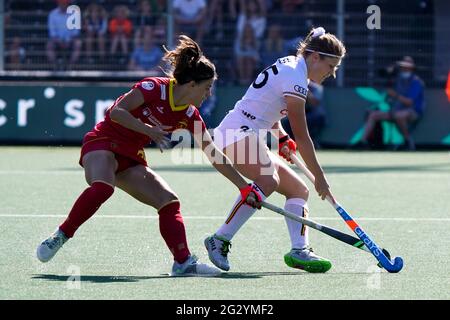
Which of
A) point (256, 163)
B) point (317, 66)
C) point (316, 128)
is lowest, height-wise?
point (316, 128)

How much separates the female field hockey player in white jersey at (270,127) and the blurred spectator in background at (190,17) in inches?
452

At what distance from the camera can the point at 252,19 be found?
18578 millimetres

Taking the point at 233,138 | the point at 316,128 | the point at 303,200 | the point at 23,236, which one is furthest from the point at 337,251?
the point at 316,128

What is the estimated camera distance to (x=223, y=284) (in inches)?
248

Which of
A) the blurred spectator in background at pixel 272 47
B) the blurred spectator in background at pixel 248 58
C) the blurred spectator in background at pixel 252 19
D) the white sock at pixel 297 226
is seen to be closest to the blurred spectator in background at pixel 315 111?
the blurred spectator in background at pixel 272 47

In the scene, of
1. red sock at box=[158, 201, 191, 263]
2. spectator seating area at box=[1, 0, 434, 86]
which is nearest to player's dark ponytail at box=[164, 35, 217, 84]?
red sock at box=[158, 201, 191, 263]

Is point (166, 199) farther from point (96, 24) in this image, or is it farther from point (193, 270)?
point (96, 24)

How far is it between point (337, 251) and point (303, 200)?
0.73 m

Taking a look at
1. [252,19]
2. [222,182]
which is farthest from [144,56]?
[222,182]

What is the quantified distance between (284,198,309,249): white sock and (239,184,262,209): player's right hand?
423mm

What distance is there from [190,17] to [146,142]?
1189 centimetres

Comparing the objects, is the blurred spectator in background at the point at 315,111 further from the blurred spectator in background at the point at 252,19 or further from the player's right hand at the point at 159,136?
the player's right hand at the point at 159,136

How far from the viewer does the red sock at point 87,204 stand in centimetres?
663
